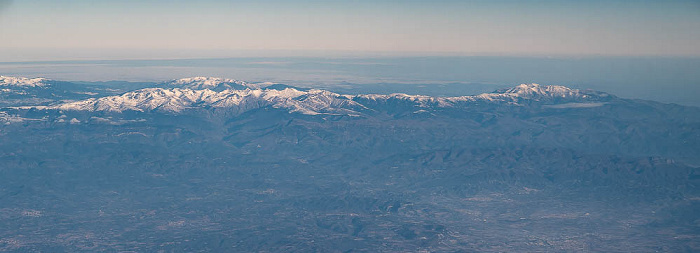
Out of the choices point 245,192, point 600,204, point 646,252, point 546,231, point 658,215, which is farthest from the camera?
point 245,192

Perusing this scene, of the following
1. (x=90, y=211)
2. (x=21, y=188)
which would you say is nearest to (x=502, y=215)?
(x=90, y=211)

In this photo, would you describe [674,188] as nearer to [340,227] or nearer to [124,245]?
[340,227]

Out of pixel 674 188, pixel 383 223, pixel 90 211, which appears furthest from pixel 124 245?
pixel 674 188

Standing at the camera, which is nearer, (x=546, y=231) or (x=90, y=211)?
(x=546, y=231)

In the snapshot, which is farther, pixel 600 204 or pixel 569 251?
pixel 600 204

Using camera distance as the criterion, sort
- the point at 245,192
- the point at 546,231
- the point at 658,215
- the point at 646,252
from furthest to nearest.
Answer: the point at 245,192, the point at 658,215, the point at 546,231, the point at 646,252

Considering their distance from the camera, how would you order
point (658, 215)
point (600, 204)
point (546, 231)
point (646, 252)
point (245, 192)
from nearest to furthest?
point (646, 252) → point (546, 231) → point (658, 215) → point (600, 204) → point (245, 192)

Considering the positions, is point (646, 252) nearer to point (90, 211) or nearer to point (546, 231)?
point (546, 231)

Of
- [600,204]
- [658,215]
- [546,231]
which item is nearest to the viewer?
[546,231]
